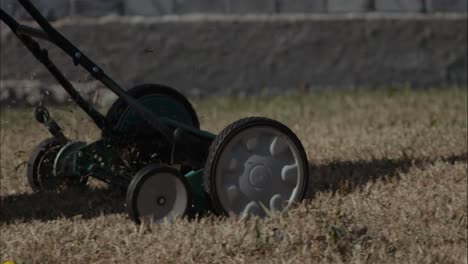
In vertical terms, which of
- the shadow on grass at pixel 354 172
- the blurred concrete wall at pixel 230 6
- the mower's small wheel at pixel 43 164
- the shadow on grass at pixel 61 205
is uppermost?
the blurred concrete wall at pixel 230 6

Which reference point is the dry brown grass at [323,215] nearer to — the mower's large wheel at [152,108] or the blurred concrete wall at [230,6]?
the mower's large wheel at [152,108]

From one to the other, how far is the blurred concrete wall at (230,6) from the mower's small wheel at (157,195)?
458 centimetres

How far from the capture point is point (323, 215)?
4.77 metres

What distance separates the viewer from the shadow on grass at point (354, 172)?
5781 millimetres

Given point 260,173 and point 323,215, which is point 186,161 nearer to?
point 260,173

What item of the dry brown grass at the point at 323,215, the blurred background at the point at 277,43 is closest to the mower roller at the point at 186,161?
the dry brown grass at the point at 323,215

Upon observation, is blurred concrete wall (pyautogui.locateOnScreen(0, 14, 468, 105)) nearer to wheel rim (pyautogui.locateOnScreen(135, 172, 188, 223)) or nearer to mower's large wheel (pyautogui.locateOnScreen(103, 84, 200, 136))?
mower's large wheel (pyautogui.locateOnScreen(103, 84, 200, 136))

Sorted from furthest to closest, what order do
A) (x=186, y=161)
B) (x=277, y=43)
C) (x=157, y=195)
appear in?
(x=277, y=43)
(x=186, y=161)
(x=157, y=195)

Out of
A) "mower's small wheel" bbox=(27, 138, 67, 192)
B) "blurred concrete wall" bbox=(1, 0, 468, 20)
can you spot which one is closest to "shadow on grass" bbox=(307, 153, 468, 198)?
"mower's small wheel" bbox=(27, 138, 67, 192)

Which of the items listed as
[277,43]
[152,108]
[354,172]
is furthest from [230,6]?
[152,108]

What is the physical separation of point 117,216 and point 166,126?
0.51 m

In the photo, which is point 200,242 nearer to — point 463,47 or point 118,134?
point 118,134

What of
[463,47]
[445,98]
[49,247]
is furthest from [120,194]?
[463,47]

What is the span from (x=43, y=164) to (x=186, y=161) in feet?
Result: 3.82
